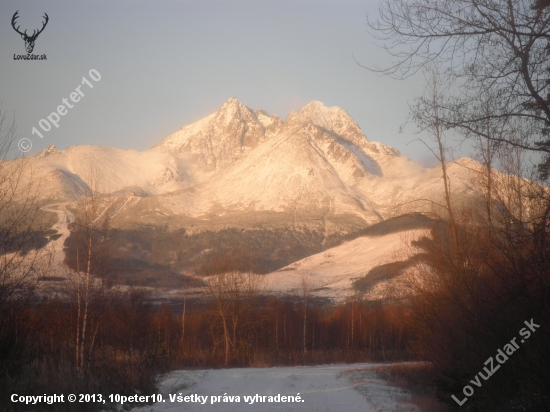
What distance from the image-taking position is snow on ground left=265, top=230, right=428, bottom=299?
7806 centimetres

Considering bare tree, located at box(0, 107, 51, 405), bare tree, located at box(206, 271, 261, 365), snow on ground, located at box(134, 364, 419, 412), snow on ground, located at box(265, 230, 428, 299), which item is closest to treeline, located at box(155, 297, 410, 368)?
bare tree, located at box(206, 271, 261, 365)

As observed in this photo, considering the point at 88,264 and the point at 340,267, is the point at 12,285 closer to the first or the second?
the point at 88,264

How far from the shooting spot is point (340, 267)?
95375 millimetres

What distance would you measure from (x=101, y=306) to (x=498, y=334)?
440 inches

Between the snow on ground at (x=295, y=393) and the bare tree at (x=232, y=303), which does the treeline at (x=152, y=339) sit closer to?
the bare tree at (x=232, y=303)

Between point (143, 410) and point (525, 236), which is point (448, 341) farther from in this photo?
point (143, 410)

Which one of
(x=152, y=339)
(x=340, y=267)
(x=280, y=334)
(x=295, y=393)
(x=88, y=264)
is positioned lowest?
(x=280, y=334)

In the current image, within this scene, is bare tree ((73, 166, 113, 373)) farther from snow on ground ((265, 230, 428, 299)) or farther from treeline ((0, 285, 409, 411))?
snow on ground ((265, 230, 428, 299))

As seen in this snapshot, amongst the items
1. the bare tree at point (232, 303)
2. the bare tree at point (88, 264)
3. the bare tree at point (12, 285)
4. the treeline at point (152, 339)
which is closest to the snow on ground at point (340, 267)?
the treeline at point (152, 339)

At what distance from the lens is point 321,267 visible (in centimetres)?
10081

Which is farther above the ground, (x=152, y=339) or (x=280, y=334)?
(x=152, y=339)

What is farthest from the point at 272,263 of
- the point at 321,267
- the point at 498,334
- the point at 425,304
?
the point at 498,334

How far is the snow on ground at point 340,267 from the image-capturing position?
7806 centimetres

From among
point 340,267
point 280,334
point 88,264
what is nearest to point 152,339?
point 88,264
